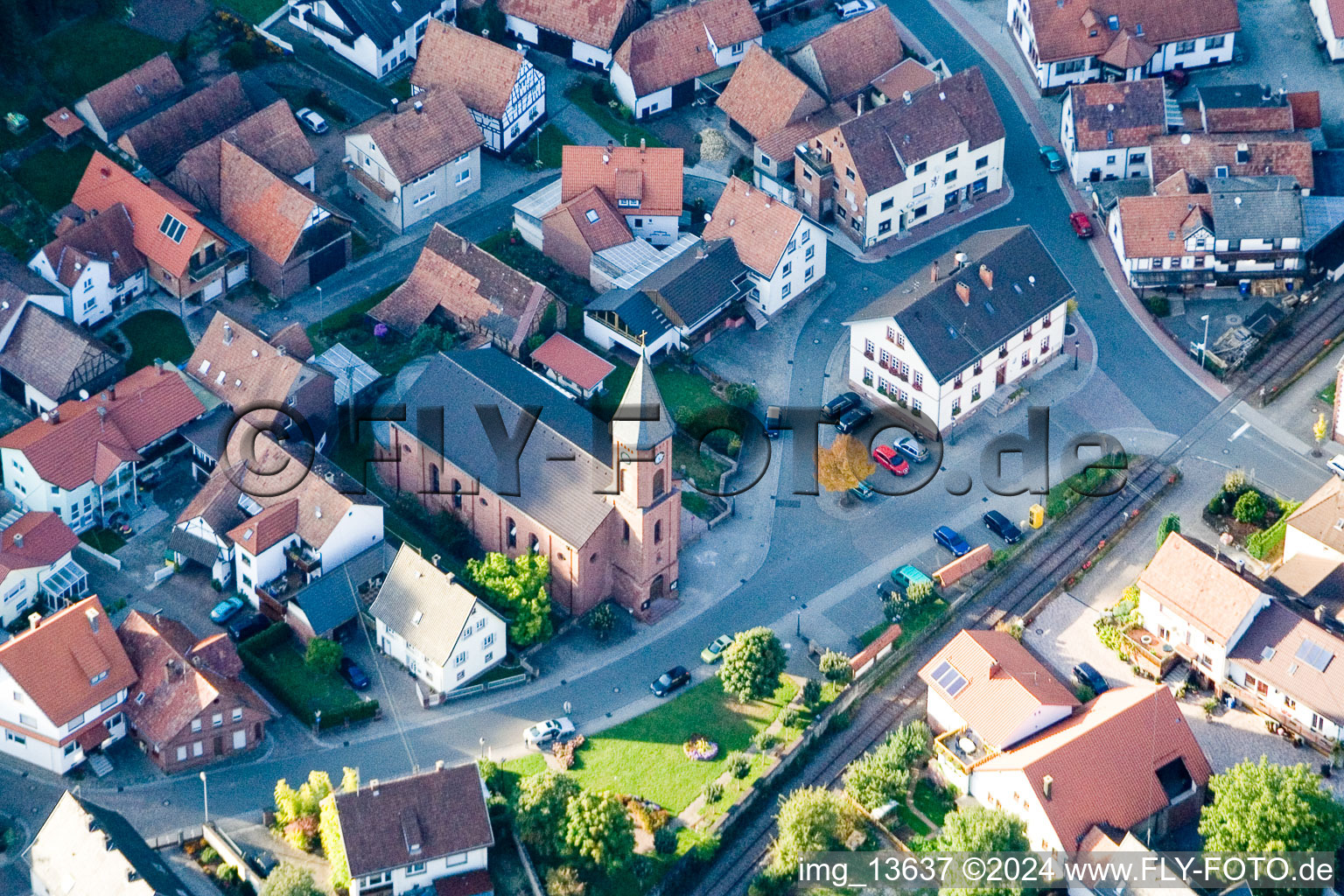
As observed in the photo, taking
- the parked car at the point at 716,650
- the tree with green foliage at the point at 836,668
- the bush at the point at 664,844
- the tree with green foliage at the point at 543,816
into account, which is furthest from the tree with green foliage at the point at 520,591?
the tree with green foliage at the point at 836,668

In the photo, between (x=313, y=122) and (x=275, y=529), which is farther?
(x=313, y=122)

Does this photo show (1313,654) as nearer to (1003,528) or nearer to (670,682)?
(1003,528)

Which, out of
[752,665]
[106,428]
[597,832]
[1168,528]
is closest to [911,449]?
[1168,528]

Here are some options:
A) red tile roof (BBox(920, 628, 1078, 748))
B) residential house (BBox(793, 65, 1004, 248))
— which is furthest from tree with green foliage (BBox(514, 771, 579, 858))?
residential house (BBox(793, 65, 1004, 248))

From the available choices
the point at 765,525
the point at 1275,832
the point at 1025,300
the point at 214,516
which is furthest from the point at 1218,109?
the point at 214,516

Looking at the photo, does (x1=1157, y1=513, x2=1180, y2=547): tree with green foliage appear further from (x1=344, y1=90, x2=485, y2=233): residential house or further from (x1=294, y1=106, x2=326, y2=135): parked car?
(x1=294, y1=106, x2=326, y2=135): parked car

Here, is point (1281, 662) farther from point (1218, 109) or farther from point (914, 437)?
point (1218, 109)
